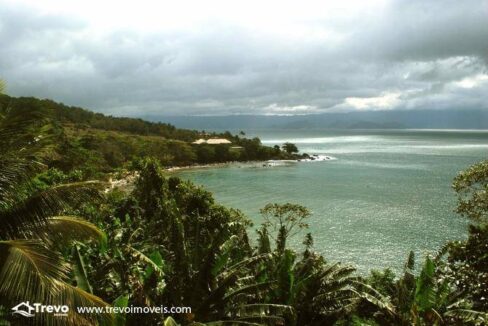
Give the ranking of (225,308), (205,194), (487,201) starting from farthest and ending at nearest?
(205,194)
(487,201)
(225,308)

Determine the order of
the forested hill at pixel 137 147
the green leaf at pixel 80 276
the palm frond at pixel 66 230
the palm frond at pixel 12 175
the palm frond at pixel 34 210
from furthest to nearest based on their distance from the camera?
1. the forested hill at pixel 137 147
2. the green leaf at pixel 80 276
3. the palm frond at pixel 66 230
4. the palm frond at pixel 12 175
5. the palm frond at pixel 34 210

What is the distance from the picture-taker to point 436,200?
6047cm

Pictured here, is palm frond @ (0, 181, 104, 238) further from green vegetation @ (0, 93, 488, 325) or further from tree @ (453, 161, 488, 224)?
tree @ (453, 161, 488, 224)

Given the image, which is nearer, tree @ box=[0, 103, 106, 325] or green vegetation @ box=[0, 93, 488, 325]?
tree @ box=[0, 103, 106, 325]

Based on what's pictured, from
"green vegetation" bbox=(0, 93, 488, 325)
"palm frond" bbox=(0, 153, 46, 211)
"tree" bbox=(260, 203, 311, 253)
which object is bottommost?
"tree" bbox=(260, 203, 311, 253)

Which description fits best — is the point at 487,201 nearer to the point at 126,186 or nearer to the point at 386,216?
the point at 386,216

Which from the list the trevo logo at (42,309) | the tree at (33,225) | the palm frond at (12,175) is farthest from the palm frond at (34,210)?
the trevo logo at (42,309)

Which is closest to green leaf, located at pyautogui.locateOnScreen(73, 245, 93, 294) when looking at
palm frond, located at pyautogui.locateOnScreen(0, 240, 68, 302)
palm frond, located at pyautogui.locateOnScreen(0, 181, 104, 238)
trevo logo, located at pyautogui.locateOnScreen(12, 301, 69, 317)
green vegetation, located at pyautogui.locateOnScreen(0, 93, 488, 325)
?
green vegetation, located at pyautogui.locateOnScreen(0, 93, 488, 325)

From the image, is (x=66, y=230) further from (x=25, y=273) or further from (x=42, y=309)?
(x=42, y=309)

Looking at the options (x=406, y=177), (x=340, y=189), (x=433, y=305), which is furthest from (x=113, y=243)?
(x=406, y=177)

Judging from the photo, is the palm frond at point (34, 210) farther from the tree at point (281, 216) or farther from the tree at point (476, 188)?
the tree at point (476, 188)

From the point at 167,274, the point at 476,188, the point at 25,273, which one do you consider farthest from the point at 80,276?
the point at 476,188

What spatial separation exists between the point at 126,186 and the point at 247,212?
30.9m

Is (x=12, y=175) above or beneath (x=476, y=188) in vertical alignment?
above
